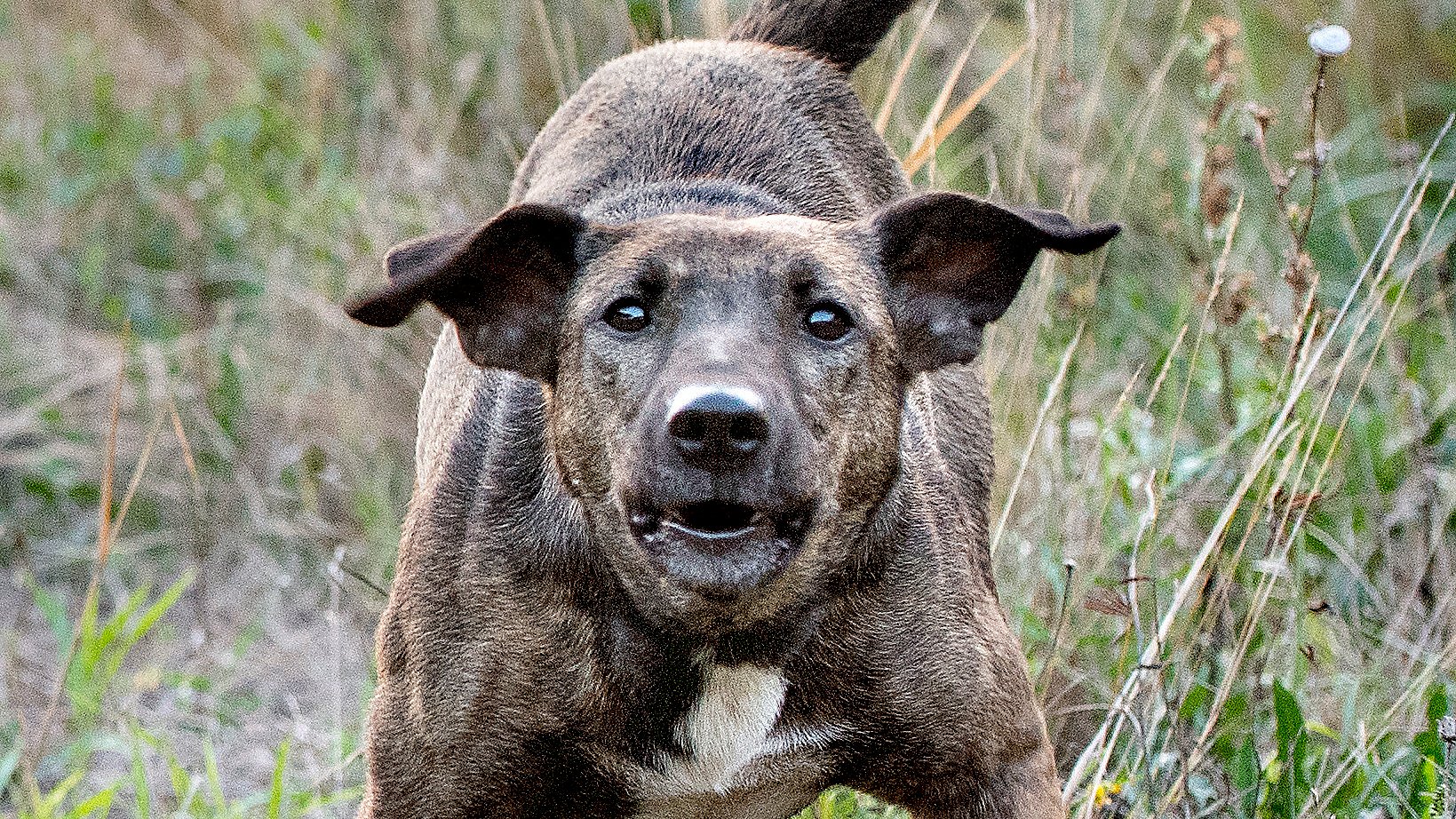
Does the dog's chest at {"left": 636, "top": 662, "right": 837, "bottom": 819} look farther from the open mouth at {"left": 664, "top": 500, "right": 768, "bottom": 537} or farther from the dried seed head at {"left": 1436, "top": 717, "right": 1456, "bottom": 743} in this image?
the dried seed head at {"left": 1436, "top": 717, "right": 1456, "bottom": 743}

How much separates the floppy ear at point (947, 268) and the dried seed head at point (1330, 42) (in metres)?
0.71

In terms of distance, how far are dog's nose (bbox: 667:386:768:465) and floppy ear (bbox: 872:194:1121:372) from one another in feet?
2.23

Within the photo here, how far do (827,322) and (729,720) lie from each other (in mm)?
738

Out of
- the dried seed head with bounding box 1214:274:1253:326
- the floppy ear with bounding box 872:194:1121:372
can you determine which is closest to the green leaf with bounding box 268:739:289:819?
the floppy ear with bounding box 872:194:1121:372

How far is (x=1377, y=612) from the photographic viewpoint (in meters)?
4.73

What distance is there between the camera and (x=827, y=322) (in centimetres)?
325

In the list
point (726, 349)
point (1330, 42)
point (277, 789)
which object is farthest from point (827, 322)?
point (277, 789)

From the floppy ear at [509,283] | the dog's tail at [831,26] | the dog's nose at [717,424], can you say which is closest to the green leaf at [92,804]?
the floppy ear at [509,283]

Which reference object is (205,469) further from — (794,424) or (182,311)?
(794,424)

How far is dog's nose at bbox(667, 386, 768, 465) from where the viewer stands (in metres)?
2.89

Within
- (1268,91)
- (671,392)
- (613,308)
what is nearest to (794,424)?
(671,392)

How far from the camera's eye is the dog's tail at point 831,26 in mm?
4676

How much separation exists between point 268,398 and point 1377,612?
359 cm

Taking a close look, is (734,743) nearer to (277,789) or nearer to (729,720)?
(729,720)
